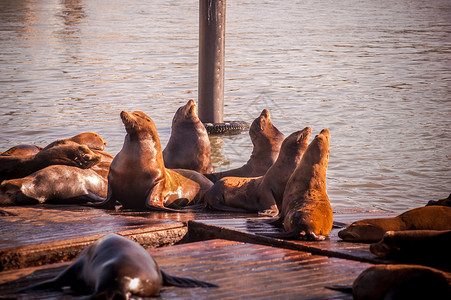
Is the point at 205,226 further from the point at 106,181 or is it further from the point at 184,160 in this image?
the point at 184,160

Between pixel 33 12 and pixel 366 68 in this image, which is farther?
pixel 33 12

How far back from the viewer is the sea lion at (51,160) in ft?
22.4

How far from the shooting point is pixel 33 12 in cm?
3703

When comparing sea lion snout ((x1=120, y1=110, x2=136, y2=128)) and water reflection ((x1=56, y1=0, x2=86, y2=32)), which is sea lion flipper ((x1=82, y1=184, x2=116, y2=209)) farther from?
water reflection ((x1=56, y1=0, x2=86, y2=32))

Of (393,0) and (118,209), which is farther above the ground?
(393,0)

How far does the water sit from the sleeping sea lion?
4531 millimetres

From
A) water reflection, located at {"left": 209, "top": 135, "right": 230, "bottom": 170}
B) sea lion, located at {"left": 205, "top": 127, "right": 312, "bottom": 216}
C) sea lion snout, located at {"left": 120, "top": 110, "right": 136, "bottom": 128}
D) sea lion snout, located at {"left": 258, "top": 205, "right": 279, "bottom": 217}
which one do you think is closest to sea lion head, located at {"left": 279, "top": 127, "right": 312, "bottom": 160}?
sea lion, located at {"left": 205, "top": 127, "right": 312, "bottom": 216}

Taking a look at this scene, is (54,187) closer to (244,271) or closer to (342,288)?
Result: (244,271)

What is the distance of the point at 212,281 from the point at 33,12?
35443mm

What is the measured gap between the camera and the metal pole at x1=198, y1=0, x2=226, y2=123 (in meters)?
11.6

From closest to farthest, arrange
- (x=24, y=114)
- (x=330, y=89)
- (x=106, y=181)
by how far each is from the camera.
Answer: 1. (x=106, y=181)
2. (x=24, y=114)
3. (x=330, y=89)

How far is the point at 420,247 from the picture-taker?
4094mm

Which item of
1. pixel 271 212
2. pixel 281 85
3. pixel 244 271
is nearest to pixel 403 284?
pixel 244 271

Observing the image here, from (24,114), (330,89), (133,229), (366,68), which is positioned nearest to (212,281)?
(133,229)
